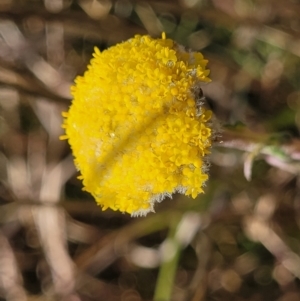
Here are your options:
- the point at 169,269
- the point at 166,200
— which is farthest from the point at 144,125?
the point at 166,200

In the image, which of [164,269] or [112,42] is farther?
[112,42]

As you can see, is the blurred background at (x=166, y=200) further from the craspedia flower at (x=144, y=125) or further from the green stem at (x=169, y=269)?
the craspedia flower at (x=144, y=125)

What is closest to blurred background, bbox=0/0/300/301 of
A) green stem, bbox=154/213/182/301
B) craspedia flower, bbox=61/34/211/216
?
green stem, bbox=154/213/182/301

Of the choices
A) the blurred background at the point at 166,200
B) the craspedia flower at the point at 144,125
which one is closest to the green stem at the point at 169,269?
the blurred background at the point at 166,200

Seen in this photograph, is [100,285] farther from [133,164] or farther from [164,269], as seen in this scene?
[133,164]

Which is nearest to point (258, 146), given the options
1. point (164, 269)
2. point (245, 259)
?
point (164, 269)

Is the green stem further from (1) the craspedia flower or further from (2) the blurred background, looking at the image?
(1) the craspedia flower
